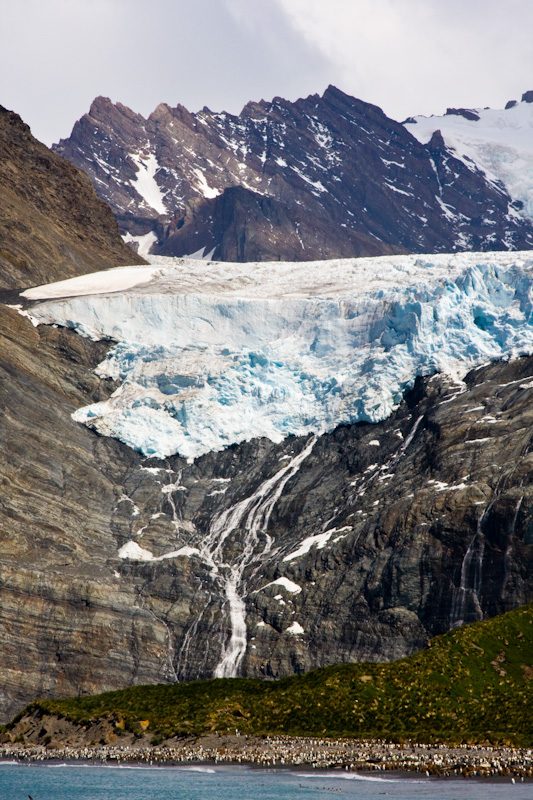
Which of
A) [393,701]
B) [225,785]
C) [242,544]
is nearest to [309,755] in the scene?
[225,785]

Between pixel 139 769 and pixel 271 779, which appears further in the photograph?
pixel 139 769

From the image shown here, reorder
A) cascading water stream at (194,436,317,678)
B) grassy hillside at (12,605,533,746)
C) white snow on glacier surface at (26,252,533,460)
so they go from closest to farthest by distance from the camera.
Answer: grassy hillside at (12,605,533,746), cascading water stream at (194,436,317,678), white snow on glacier surface at (26,252,533,460)

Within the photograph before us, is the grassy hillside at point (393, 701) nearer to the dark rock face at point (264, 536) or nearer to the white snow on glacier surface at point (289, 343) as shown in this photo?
the dark rock face at point (264, 536)

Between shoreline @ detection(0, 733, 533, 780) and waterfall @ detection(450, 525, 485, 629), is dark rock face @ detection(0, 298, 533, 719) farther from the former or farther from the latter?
shoreline @ detection(0, 733, 533, 780)

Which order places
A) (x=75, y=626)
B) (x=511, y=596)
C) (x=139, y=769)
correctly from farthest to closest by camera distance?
(x=75, y=626) → (x=511, y=596) → (x=139, y=769)

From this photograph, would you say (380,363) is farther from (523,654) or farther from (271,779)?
(271,779)

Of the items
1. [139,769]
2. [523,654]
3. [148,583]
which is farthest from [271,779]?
[148,583]

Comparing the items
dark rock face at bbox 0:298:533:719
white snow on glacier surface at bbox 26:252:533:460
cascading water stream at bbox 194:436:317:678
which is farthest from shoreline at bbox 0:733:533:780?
white snow on glacier surface at bbox 26:252:533:460

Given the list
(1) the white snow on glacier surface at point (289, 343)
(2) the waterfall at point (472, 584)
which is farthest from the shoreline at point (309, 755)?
(1) the white snow on glacier surface at point (289, 343)

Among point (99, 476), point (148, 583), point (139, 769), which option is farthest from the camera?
point (99, 476)
